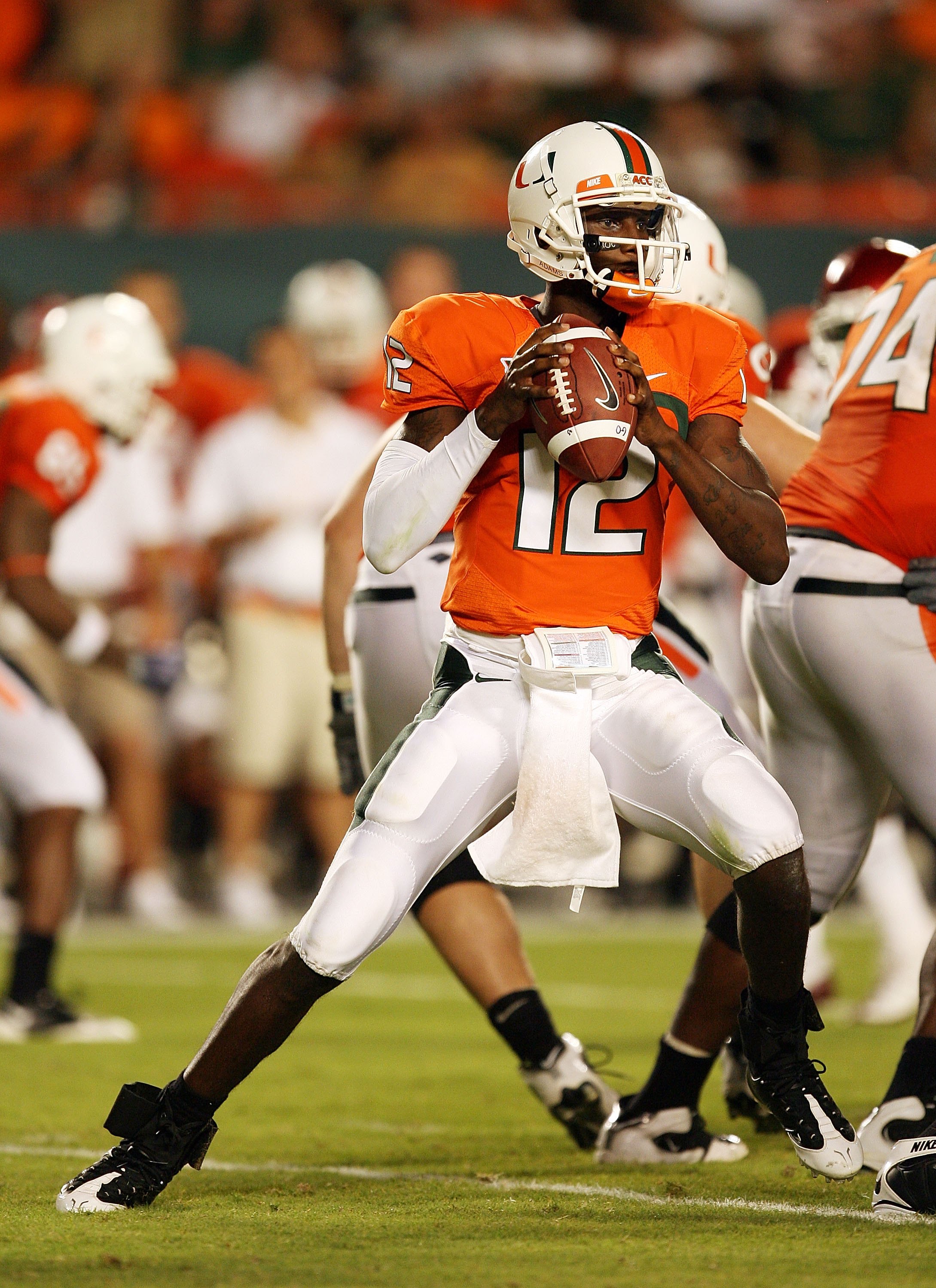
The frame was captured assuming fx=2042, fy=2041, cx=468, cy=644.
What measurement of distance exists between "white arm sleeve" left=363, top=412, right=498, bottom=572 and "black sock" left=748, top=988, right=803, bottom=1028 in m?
0.93

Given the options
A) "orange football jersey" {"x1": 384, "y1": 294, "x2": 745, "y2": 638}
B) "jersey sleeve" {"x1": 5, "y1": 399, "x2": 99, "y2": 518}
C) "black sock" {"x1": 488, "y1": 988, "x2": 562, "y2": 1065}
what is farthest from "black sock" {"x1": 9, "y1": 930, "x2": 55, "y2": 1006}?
"orange football jersey" {"x1": 384, "y1": 294, "x2": 745, "y2": 638}

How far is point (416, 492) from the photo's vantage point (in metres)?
3.22

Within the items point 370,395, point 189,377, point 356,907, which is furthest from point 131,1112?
point 189,377

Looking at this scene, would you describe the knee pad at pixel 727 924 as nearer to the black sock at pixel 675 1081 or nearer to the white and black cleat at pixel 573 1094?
the black sock at pixel 675 1081

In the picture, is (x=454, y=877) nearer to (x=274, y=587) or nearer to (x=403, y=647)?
(x=403, y=647)

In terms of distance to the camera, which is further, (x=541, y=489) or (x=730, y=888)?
(x=730, y=888)

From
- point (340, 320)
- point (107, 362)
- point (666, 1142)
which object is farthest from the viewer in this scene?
point (340, 320)

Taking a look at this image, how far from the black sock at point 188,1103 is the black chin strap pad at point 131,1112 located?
0.09ft

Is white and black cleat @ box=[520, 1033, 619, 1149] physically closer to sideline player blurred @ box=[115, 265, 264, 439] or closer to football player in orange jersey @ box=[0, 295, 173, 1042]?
football player in orange jersey @ box=[0, 295, 173, 1042]

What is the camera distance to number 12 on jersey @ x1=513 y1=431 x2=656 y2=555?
3.35m

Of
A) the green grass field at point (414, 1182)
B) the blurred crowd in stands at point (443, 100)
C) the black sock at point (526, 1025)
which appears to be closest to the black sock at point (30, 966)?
the green grass field at point (414, 1182)

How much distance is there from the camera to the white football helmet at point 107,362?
20.5ft

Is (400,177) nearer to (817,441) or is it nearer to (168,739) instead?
(168,739)

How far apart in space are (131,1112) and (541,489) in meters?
1.20
